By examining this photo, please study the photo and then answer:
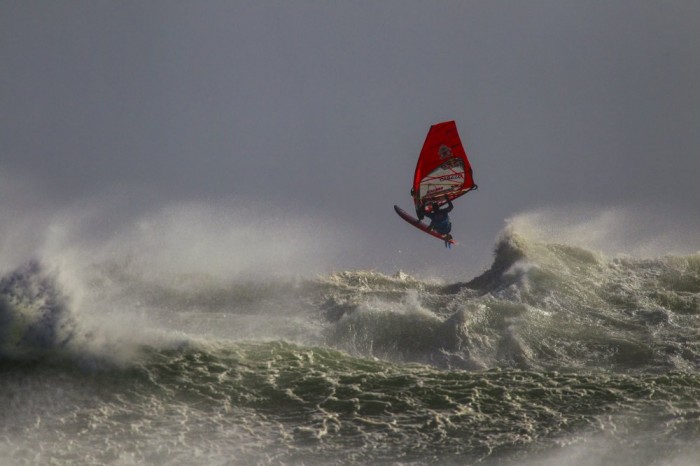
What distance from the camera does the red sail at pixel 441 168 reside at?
672 inches

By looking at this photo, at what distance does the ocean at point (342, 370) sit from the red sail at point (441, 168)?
1933mm

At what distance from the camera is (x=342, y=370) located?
1216 centimetres

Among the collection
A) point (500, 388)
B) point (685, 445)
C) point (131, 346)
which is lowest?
point (685, 445)

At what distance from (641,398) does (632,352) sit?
82.5 inches

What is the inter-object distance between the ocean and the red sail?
6.34ft

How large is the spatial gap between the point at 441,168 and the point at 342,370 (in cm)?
633

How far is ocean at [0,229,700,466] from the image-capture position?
9.80m

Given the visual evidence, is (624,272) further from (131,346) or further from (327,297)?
(131,346)

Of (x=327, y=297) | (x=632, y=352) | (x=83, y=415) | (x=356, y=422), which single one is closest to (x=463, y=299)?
(x=327, y=297)

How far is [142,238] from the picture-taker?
18172mm

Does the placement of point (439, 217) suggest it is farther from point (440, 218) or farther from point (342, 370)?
point (342, 370)

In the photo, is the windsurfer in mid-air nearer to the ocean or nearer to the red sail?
the red sail

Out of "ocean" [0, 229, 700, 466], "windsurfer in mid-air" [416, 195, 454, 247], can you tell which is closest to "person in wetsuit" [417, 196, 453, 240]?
"windsurfer in mid-air" [416, 195, 454, 247]

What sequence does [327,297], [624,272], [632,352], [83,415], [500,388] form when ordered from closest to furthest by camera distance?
[83,415], [500,388], [632,352], [327,297], [624,272]
